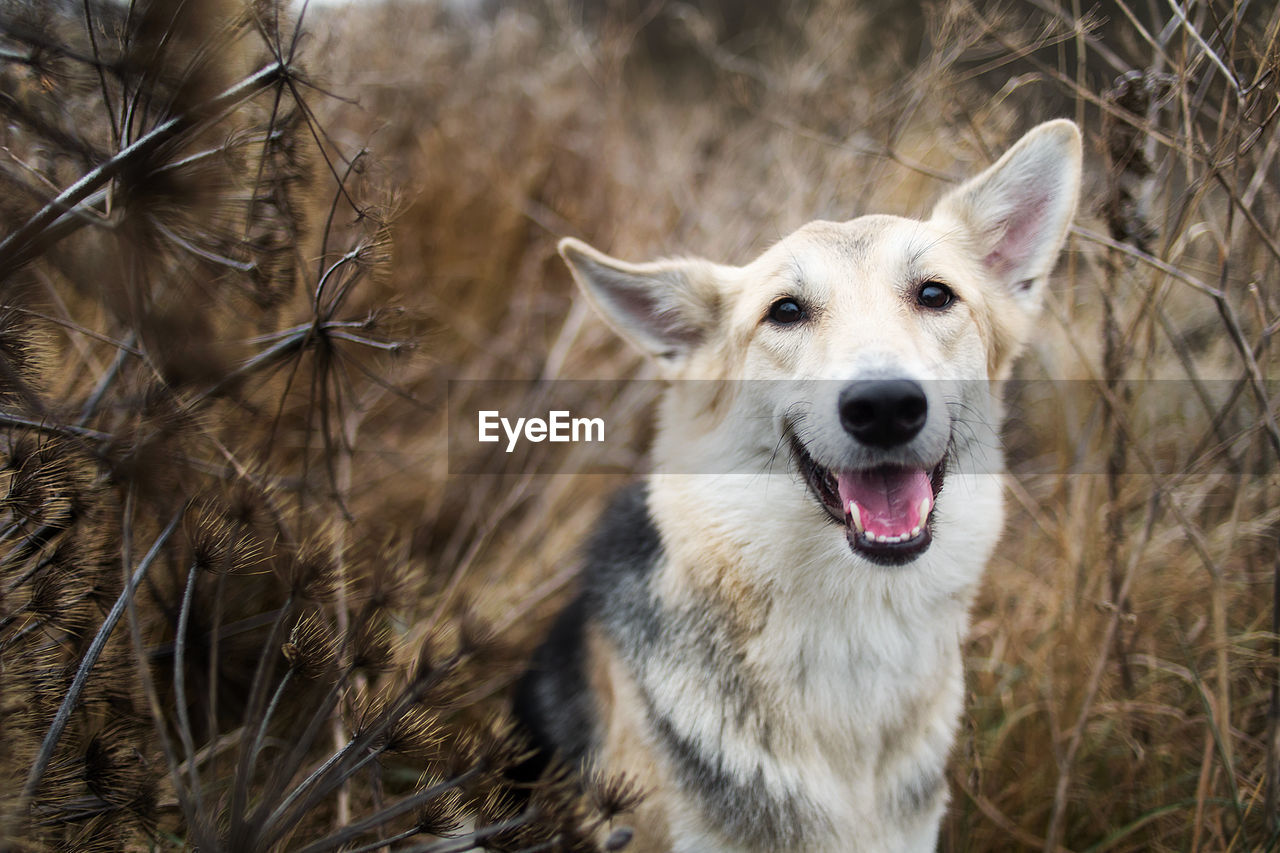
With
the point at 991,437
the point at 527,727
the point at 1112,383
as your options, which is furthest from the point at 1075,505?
the point at 527,727

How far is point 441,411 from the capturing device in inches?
177

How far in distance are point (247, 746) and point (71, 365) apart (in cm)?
223

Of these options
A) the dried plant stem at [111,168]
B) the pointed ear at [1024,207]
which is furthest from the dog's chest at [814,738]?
the dried plant stem at [111,168]

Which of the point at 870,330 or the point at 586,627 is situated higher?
the point at 870,330

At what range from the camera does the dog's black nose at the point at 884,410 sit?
6.23 ft

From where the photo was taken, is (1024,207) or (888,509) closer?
(888,509)

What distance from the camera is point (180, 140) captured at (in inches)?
76.2

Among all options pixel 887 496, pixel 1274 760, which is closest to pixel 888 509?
pixel 887 496

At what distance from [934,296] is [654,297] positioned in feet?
3.00

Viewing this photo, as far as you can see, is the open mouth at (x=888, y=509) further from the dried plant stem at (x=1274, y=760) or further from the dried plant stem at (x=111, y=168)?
the dried plant stem at (x=111, y=168)

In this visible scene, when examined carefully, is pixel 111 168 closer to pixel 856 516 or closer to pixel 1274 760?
pixel 856 516

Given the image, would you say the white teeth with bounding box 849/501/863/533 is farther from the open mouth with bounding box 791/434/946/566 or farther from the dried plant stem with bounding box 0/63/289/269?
the dried plant stem with bounding box 0/63/289/269

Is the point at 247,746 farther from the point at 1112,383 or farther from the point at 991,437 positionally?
the point at 1112,383

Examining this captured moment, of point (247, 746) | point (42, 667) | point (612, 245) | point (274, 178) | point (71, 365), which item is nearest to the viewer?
point (247, 746)
